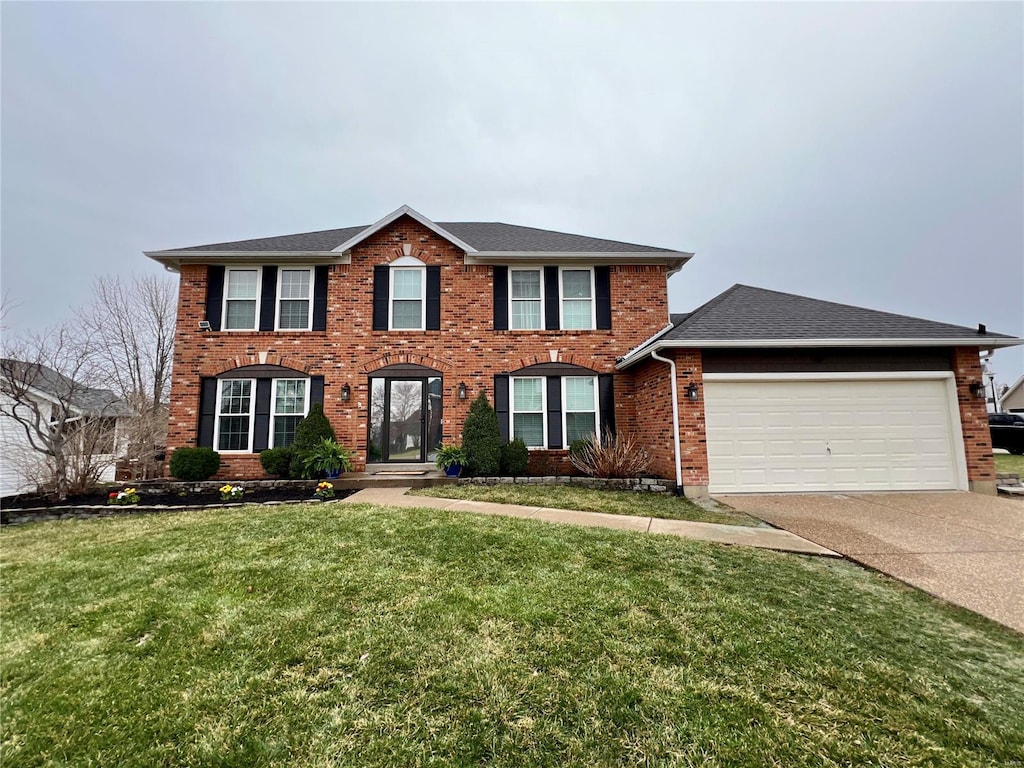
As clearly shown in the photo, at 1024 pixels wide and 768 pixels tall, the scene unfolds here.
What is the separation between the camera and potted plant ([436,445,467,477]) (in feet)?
31.4

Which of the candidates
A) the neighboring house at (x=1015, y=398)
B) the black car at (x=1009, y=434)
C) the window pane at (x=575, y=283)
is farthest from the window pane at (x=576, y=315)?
the neighboring house at (x=1015, y=398)

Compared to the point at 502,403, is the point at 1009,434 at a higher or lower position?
lower

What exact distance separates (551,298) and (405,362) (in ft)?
13.5

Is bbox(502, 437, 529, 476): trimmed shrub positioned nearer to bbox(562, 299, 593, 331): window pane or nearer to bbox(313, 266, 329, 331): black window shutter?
bbox(562, 299, 593, 331): window pane

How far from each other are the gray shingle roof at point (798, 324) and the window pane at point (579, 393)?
2.46 metres

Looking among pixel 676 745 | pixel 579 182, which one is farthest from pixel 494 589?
pixel 579 182

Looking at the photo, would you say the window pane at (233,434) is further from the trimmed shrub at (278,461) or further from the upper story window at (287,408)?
the trimmed shrub at (278,461)

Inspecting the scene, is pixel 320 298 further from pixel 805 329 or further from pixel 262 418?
pixel 805 329

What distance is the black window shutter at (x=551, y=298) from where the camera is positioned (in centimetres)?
1102

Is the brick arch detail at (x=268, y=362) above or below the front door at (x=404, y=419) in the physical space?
above

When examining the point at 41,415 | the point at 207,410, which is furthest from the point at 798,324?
the point at 41,415

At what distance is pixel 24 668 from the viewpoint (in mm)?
2672

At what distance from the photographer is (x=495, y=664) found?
257cm

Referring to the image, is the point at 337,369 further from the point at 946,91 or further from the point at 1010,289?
the point at 1010,289
